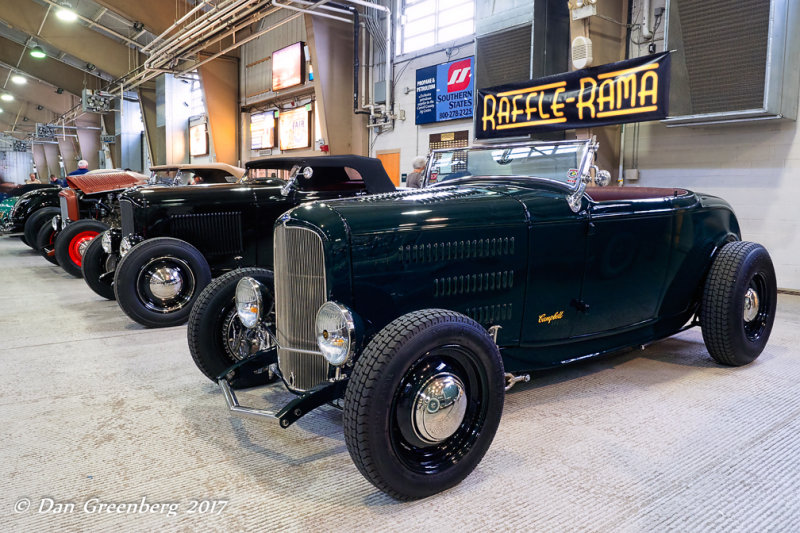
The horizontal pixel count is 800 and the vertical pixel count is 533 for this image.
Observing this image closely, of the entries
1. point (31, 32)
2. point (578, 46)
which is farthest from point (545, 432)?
point (31, 32)

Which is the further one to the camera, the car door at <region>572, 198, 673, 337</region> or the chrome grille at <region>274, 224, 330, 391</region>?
the car door at <region>572, 198, 673, 337</region>

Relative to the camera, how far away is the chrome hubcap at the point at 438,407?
1879 millimetres

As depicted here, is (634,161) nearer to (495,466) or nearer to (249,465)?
(495,466)

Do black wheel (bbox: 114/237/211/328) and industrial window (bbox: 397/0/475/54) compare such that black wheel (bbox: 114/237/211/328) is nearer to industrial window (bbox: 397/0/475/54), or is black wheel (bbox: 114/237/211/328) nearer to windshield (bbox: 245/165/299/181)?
windshield (bbox: 245/165/299/181)

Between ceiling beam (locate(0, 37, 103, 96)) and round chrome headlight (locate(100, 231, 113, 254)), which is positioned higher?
ceiling beam (locate(0, 37, 103, 96))

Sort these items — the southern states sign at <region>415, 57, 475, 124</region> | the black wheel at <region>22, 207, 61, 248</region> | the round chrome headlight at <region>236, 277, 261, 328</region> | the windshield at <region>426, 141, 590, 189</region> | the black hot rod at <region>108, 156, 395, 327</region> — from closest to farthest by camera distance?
the round chrome headlight at <region>236, 277, 261, 328</region> < the windshield at <region>426, 141, 590, 189</region> < the black hot rod at <region>108, 156, 395, 327</region> < the black wheel at <region>22, 207, 61, 248</region> < the southern states sign at <region>415, 57, 475, 124</region>

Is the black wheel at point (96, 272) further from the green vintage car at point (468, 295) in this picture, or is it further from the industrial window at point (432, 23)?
the industrial window at point (432, 23)

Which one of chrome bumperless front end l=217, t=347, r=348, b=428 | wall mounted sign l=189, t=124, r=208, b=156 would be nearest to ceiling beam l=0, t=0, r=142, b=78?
wall mounted sign l=189, t=124, r=208, b=156

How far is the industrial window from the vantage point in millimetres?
9695

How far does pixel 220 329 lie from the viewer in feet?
9.32

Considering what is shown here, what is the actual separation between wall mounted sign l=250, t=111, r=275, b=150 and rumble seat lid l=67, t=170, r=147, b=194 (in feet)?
23.3

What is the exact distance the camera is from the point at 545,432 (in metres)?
2.45

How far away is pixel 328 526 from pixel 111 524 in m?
0.70

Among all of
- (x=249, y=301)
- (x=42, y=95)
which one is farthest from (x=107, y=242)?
(x=42, y=95)
